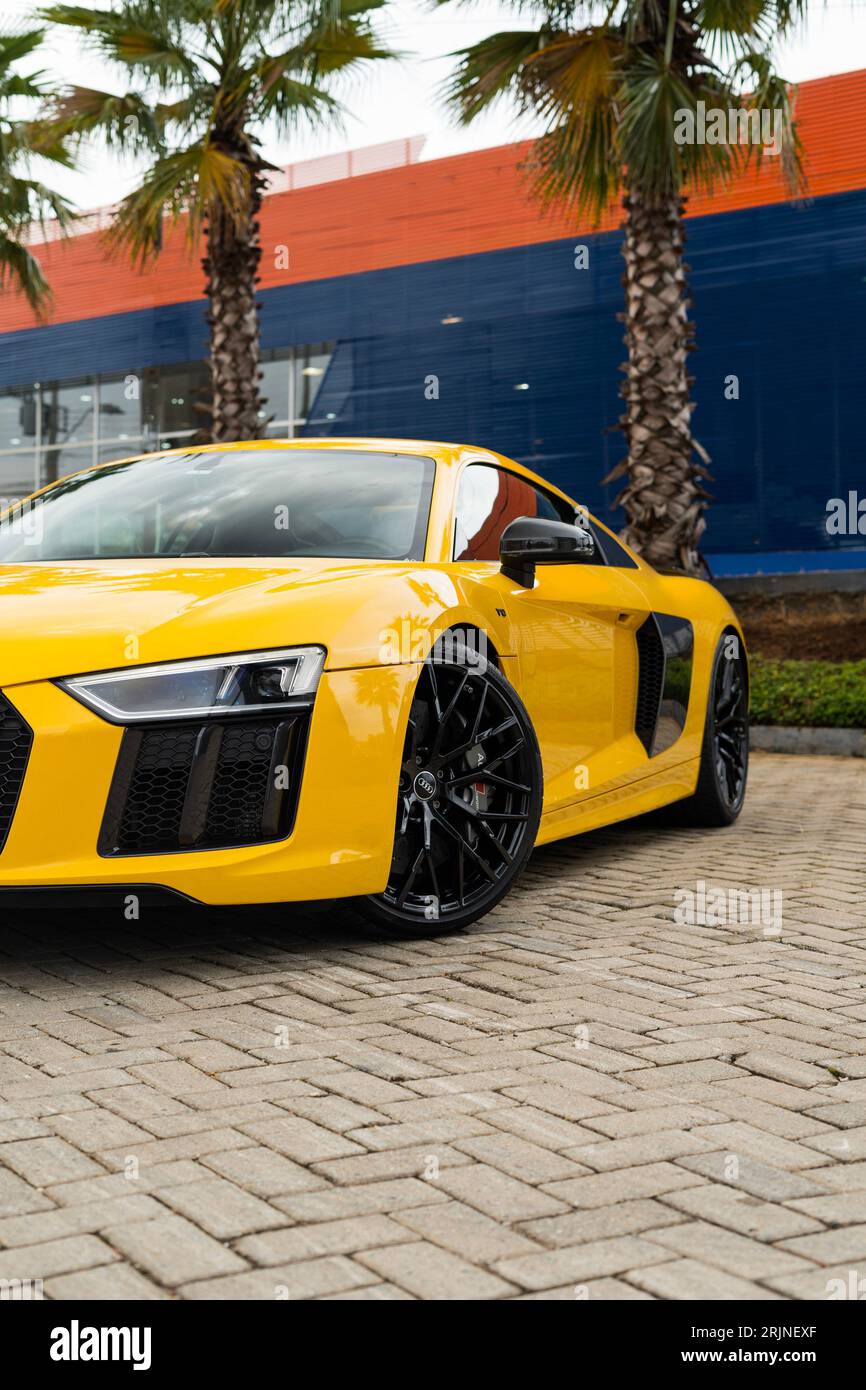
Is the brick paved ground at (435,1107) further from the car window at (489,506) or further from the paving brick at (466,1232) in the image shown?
the car window at (489,506)

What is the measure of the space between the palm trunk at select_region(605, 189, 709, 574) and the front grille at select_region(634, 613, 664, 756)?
6588mm

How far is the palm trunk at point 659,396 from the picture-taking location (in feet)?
40.0

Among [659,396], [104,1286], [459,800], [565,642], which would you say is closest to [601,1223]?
[104,1286]

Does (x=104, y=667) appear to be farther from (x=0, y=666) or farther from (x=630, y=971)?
(x=630, y=971)

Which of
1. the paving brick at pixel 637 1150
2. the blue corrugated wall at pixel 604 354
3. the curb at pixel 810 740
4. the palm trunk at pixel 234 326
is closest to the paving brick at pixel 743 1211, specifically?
the paving brick at pixel 637 1150

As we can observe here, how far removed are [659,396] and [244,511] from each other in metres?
7.99

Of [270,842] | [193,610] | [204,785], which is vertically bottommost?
[270,842]

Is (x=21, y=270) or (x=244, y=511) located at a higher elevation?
(x=21, y=270)

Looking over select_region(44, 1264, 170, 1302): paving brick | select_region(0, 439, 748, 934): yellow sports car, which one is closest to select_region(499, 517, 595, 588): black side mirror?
select_region(0, 439, 748, 934): yellow sports car

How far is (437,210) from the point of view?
72.7ft

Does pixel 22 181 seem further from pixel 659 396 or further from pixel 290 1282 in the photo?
pixel 290 1282

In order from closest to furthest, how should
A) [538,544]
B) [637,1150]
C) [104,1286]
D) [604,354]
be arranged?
[104,1286] < [637,1150] < [538,544] < [604,354]

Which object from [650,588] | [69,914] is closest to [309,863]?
[69,914]

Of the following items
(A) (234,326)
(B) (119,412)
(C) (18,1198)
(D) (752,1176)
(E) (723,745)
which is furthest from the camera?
(B) (119,412)
